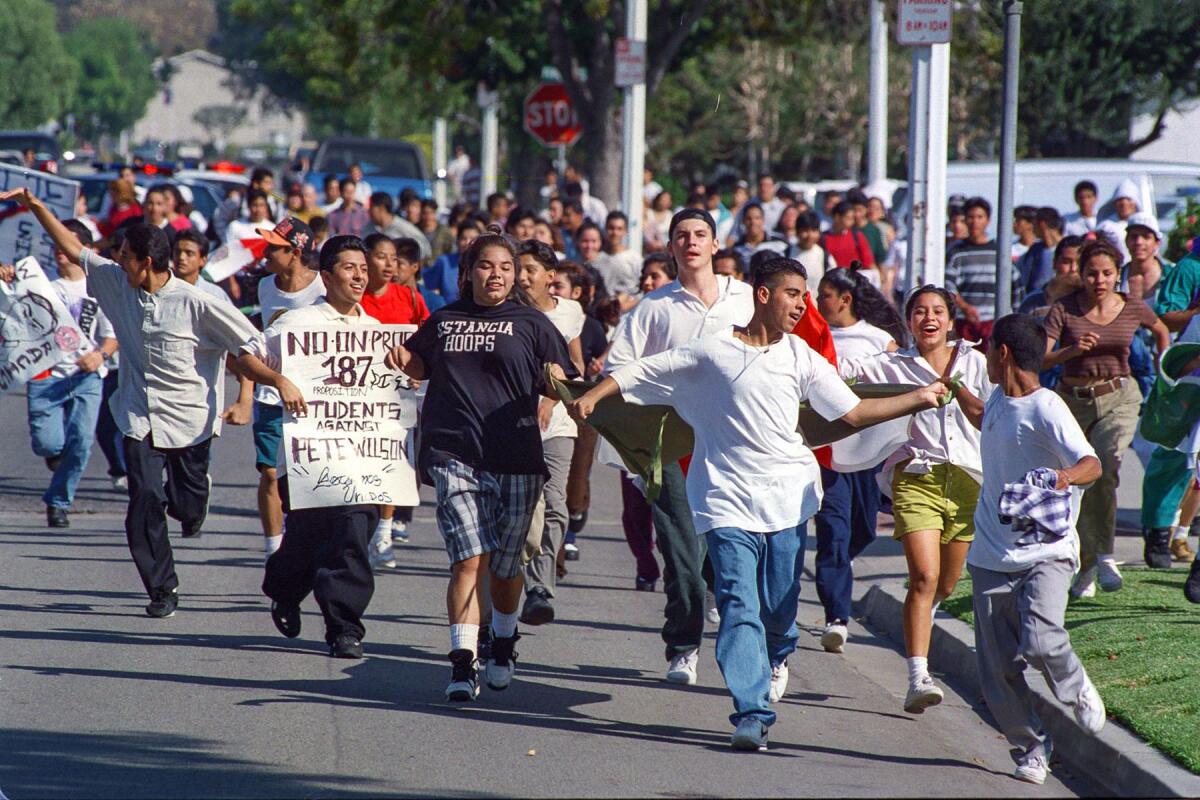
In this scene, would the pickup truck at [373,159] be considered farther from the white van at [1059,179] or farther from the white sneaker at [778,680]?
the white sneaker at [778,680]

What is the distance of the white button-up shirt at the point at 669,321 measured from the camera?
778 cm

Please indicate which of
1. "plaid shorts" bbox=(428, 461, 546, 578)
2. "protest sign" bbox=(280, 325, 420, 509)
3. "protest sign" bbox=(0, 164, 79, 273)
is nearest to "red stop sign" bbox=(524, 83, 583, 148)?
"protest sign" bbox=(0, 164, 79, 273)

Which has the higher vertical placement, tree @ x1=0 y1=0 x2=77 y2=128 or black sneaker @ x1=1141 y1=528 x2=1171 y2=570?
A: tree @ x1=0 y1=0 x2=77 y2=128

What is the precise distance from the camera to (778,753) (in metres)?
6.69

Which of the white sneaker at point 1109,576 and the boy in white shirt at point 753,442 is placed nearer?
the boy in white shirt at point 753,442

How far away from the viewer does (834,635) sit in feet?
28.1

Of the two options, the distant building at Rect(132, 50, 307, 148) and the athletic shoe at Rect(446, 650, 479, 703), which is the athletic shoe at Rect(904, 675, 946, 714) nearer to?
the athletic shoe at Rect(446, 650, 479, 703)

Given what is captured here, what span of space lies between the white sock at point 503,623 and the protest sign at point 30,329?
4.96m

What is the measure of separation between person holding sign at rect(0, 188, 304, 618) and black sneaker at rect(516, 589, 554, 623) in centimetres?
177

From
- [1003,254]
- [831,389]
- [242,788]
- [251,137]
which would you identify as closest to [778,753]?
[831,389]

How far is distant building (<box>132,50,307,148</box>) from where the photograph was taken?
142000 millimetres

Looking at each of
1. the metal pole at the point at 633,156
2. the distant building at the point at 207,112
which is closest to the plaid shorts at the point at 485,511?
the metal pole at the point at 633,156

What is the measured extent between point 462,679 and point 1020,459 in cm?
233

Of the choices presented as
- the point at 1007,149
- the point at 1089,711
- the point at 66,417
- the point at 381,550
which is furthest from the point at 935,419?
the point at 66,417
